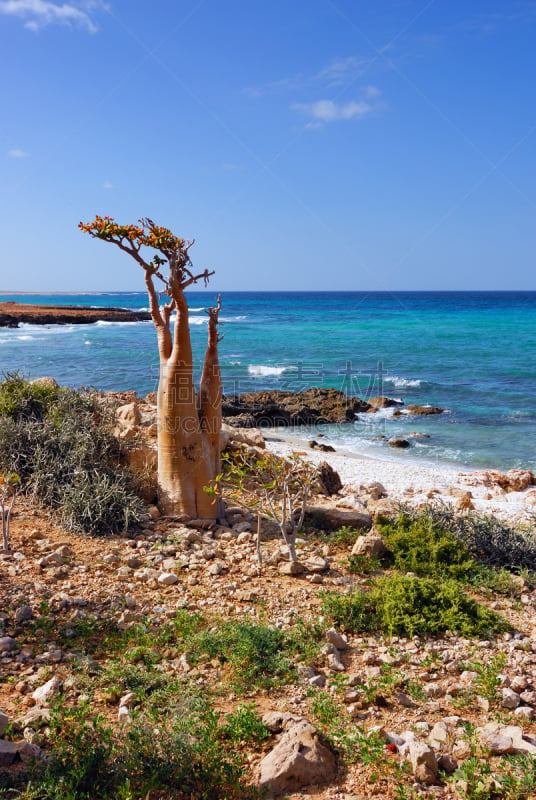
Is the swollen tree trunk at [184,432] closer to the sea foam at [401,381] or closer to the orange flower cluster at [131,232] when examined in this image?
the orange flower cluster at [131,232]

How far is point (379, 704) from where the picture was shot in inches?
156

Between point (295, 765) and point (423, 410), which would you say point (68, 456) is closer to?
point (295, 765)

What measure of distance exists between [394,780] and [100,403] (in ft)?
23.8

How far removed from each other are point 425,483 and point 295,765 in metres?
9.54

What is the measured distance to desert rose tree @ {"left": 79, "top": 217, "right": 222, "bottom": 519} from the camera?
678cm

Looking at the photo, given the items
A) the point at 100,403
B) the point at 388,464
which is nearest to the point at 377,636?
the point at 100,403

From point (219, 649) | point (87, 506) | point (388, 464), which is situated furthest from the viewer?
point (388, 464)

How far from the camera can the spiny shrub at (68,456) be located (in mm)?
7027

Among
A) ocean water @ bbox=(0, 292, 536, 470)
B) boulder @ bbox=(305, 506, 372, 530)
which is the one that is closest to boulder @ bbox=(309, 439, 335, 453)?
ocean water @ bbox=(0, 292, 536, 470)

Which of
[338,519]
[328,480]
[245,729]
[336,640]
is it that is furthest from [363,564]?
[328,480]

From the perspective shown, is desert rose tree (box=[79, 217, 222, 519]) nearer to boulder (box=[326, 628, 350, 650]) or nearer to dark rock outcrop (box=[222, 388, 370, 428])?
boulder (box=[326, 628, 350, 650])

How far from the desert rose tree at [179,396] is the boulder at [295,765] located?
414 centimetres

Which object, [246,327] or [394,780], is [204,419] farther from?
[246,327]

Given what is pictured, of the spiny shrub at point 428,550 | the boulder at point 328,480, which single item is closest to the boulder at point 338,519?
the spiny shrub at point 428,550
